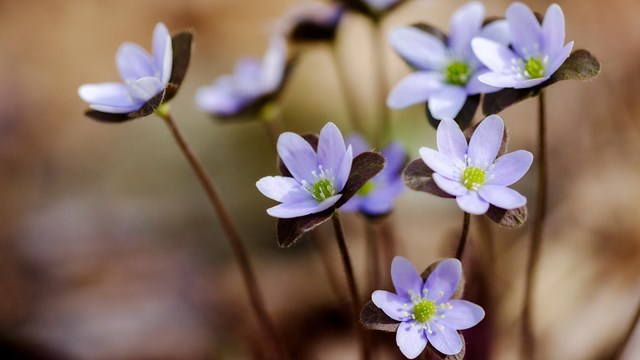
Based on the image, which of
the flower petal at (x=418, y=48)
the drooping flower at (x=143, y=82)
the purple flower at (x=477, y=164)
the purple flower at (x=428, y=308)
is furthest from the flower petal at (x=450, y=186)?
the drooping flower at (x=143, y=82)

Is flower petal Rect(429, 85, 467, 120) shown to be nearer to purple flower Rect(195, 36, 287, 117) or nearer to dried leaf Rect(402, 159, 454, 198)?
dried leaf Rect(402, 159, 454, 198)

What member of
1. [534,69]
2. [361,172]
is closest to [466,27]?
[534,69]

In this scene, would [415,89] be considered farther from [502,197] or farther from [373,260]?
[373,260]

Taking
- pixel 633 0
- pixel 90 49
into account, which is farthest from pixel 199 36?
pixel 633 0

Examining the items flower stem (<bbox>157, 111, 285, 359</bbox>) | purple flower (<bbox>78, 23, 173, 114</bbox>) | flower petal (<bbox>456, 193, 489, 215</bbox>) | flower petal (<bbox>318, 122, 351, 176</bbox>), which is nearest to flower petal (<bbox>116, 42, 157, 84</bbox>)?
purple flower (<bbox>78, 23, 173, 114</bbox>)

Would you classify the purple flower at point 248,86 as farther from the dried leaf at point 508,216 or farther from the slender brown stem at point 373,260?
the dried leaf at point 508,216
